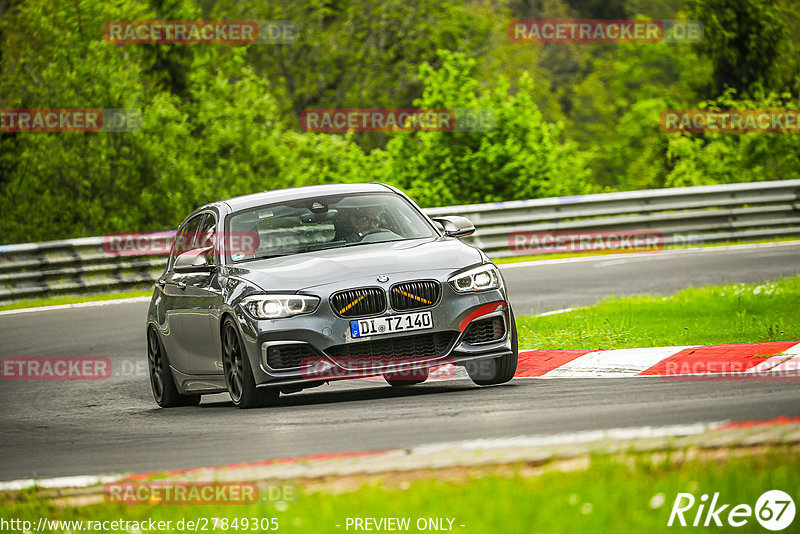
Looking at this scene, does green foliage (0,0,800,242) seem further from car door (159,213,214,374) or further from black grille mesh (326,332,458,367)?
black grille mesh (326,332,458,367)

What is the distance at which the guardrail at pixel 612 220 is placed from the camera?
70.9 feet

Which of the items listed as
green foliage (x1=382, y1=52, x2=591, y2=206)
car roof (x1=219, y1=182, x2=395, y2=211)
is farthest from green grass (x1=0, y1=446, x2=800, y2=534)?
green foliage (x1=382, y1=52, x2=591, y2=206)

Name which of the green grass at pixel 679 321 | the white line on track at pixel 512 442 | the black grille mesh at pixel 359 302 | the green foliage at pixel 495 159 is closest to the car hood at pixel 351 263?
the black grille mesh at pixel 359 302

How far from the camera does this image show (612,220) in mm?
23062

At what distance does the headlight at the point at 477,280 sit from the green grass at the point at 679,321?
227 centimetres

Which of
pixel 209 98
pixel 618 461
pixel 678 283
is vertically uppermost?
pixel 209 98

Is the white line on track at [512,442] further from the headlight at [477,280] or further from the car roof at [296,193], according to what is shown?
the car roof at [296,193]

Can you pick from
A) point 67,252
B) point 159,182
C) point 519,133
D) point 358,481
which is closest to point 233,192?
point 159,182

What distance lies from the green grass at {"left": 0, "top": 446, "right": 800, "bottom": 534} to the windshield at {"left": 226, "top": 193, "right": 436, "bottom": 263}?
440 cm

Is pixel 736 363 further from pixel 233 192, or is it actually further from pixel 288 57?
pixel 288 57

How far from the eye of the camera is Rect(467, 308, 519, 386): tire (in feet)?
31.2

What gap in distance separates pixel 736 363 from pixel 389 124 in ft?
114

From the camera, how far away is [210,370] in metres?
10.1

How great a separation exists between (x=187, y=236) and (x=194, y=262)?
4.95 feet
